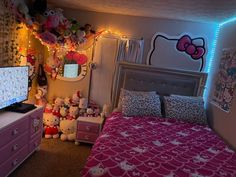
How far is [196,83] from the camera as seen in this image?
3.46 m

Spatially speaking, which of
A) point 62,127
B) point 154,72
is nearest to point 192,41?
point 154,72

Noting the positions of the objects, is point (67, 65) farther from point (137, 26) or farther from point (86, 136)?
point (137, 26)

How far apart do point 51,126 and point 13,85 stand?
1.13 metres

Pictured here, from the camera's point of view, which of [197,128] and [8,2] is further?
[197,128]

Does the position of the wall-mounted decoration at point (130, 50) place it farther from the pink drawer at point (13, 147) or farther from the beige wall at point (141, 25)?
the pink drawer at point (13, 147)

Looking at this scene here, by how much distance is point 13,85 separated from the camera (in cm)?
247

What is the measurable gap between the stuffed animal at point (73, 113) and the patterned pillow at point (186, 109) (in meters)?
1.35

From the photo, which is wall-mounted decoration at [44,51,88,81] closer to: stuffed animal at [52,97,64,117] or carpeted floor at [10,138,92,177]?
stuffed animal at [52,97,64,117]

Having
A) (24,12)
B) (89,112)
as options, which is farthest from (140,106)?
(24,12)

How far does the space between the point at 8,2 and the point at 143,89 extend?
6.84 feet

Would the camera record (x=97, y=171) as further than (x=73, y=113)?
No

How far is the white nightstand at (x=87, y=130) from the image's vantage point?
10.8 feet

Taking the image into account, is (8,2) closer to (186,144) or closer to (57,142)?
(57,142)

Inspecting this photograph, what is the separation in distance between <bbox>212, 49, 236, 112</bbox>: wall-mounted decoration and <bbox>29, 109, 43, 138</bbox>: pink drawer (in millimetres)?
2251
